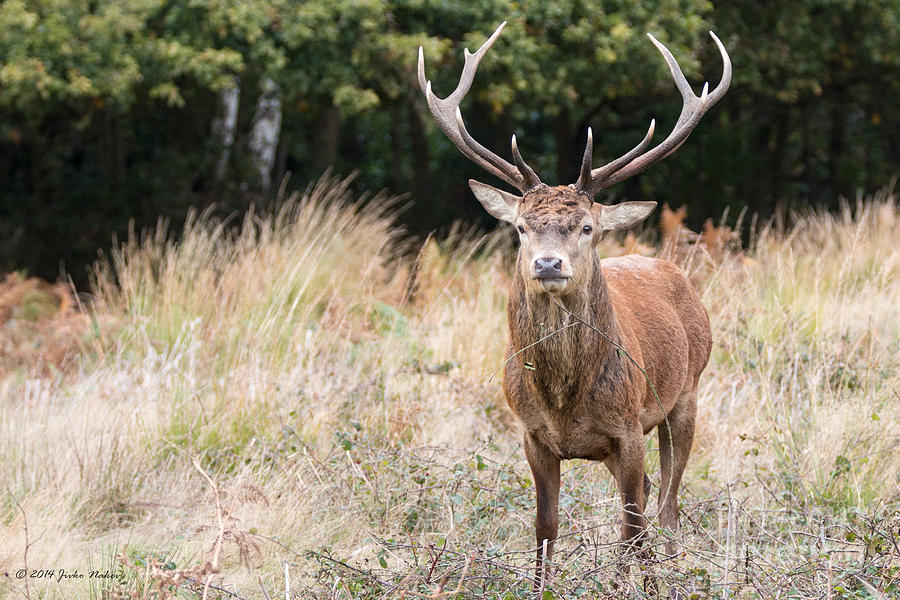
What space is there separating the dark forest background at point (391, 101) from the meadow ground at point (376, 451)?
3140mm

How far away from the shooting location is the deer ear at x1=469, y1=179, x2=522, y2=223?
4.40 m

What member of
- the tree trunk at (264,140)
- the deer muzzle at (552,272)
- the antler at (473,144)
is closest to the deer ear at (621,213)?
the antler at (473,144)

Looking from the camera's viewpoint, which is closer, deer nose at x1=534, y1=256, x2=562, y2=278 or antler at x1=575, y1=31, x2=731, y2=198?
deer nose at x1=534, y1=256, x2=562, y2=278

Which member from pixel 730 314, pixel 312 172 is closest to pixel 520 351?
pixel 730 314

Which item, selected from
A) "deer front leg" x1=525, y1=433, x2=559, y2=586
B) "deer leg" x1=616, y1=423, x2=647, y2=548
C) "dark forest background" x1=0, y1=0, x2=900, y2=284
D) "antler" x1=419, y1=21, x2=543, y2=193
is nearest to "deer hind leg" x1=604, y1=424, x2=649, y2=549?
"deer leg" x1=616, y1=423, x2=647, y2=548

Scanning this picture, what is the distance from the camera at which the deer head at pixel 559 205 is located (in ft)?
12.9

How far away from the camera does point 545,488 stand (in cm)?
426

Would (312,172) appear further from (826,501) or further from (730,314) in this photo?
(826,501)

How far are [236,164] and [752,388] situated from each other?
932cm

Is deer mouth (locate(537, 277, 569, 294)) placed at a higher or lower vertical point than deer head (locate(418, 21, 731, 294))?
lower

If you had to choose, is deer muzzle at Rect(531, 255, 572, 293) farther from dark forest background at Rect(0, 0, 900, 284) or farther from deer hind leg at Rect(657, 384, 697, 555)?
dark forest background at Rect(0, 0, 900, 284)

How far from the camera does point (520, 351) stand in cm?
418

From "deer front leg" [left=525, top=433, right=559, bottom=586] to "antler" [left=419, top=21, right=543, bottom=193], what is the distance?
40.8 inches

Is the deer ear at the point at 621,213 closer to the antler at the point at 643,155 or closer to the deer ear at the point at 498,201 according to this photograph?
the antler at the point at 643,155
